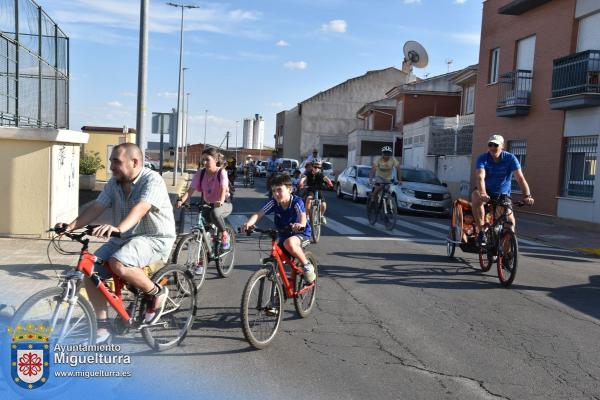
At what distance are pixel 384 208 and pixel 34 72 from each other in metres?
7.87

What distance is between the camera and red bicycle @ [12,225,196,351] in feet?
12.9

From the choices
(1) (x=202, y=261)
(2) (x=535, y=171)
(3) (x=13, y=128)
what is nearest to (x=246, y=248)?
(1) (x=202, y=261)

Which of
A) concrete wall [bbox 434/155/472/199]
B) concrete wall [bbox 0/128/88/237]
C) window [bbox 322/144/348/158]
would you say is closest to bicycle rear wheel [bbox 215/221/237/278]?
concrete wall [bbox 0/128/88/237]

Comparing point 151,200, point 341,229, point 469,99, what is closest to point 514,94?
point 469,99

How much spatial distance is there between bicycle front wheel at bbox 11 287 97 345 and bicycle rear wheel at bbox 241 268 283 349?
4.06 feet

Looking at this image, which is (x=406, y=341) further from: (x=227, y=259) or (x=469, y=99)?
(x=469, y=99)

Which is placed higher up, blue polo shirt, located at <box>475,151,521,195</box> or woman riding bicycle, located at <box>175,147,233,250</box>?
blue polo shirt, located at <box>475,151,521,195</box>

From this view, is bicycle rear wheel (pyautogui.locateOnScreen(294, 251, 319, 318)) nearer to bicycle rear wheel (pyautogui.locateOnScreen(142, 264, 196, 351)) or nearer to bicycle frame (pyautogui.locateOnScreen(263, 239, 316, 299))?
bicycle frame (pyautogui.locateOnScreen(263, 239, 316, 299))

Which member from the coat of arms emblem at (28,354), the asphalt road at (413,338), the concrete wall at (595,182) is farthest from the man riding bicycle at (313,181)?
the concrete wall at (595,182)

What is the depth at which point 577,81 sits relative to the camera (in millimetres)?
17344

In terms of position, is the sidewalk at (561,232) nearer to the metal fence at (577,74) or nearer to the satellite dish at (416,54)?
the metal fence at (577,74)

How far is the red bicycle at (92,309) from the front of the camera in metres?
3.92

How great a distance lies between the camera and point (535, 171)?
64.6 feet

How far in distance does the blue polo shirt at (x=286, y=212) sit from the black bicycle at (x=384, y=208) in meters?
8.08
